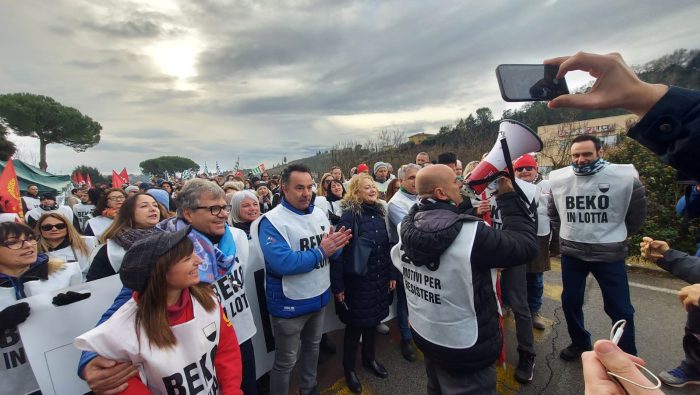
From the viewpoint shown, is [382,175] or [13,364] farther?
[382,175]

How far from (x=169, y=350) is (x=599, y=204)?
12.1 ft

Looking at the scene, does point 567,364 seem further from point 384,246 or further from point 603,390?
point 603,390

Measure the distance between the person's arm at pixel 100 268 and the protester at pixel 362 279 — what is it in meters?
1.79

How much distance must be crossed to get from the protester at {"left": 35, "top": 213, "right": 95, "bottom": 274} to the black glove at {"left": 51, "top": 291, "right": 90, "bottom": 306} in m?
1.14

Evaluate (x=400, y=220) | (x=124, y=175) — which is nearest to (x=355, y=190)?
(x=400, y=220)

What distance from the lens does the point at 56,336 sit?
188cm

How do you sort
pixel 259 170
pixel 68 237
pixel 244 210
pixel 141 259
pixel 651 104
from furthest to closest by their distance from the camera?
pixel 259 170
pixel 244 210
pixel 68 237
pixel 141 259
pixel 651 104

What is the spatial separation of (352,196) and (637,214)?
2740 mm

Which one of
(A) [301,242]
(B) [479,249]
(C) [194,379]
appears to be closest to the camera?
(C) [194,379]

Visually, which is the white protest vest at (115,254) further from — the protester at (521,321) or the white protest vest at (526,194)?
the white protest vest at (526,194)

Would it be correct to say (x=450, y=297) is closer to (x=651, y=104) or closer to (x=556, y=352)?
(x=651, y=104)

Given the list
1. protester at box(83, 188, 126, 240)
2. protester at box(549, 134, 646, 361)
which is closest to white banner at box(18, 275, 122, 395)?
protester at box(83, 188, 126, 240)

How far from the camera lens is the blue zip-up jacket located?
7.95 ft

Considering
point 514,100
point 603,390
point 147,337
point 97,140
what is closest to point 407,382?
point 147,337
